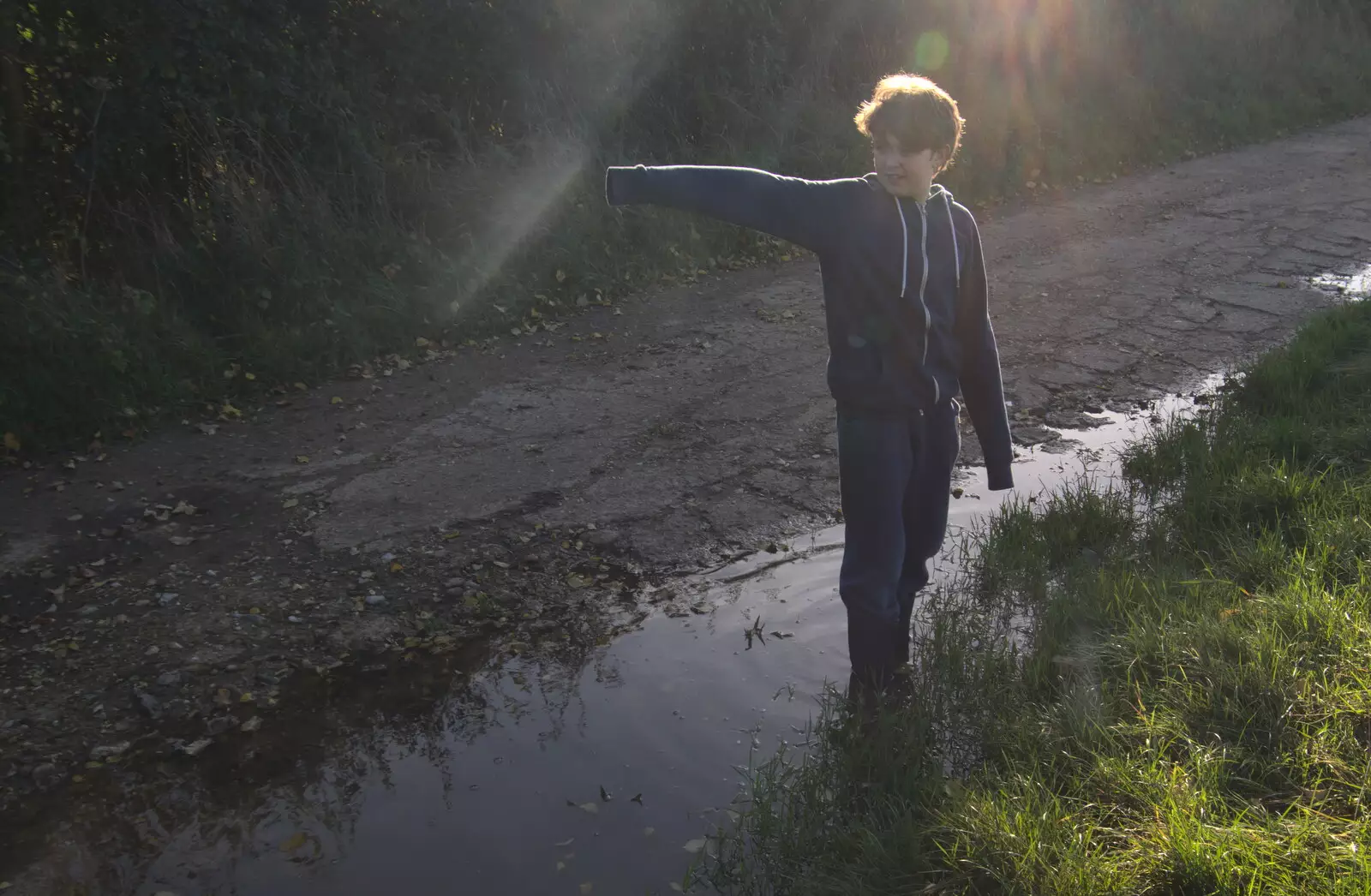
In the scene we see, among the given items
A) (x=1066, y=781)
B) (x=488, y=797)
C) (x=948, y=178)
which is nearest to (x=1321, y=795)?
(x=1066, y=781)

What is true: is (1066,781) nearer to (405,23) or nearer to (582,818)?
(582,818)

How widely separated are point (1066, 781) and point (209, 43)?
7023 millimetres

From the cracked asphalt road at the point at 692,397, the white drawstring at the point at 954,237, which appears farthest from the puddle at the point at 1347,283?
the white drawstring at the point at 954,237

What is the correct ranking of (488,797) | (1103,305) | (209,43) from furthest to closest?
(1103,305) → (209,43) → (488,797)

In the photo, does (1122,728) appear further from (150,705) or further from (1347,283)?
(1347,283)

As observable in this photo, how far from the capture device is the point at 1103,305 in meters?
8.41

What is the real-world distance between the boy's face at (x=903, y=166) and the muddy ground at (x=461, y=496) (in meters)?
2.09

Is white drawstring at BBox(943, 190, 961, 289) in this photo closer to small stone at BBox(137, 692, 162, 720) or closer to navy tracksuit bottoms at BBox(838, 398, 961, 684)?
navy tracksuit bottoms at BBox(838, 398, 961, 684)

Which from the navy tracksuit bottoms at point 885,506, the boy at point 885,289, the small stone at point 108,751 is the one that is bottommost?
the small stone at point 108,751

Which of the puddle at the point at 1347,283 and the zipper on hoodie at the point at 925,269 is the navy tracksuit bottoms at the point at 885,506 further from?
the puddle at the point at 1347,283

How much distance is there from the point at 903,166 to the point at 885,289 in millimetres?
355

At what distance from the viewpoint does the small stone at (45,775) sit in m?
3.59

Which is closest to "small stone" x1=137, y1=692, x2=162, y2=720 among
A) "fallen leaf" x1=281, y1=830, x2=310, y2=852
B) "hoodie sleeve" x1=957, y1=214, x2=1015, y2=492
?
"fallen leaf" x1=281, y1=830, x2=310, y2=852

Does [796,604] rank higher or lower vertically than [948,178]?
lower
